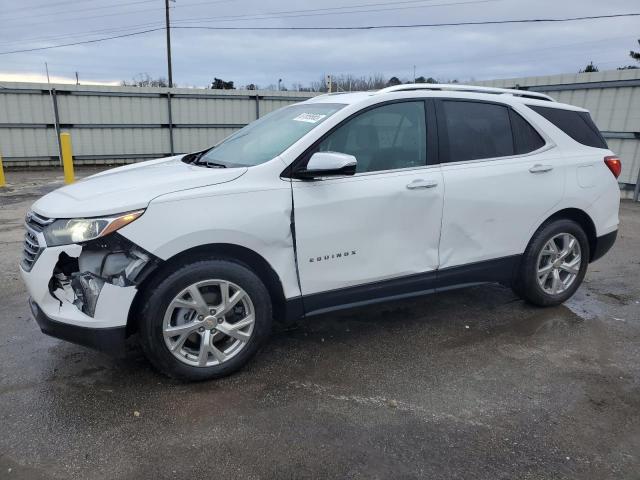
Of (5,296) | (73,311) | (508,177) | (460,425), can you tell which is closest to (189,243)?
(73,311)

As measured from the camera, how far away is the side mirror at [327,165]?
318 centimetres

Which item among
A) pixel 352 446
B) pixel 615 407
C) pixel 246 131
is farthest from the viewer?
pixel 246 131

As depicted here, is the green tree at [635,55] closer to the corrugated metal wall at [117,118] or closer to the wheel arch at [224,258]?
the corrugated metal wall at [117,118]

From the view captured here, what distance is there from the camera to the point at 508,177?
4031 millimetres

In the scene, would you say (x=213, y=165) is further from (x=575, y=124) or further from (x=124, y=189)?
(x=575, y=124)

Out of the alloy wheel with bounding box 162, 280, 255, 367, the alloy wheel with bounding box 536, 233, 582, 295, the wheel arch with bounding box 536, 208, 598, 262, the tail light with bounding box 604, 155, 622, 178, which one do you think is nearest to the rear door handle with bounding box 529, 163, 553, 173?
the wheel arch with bounding box 536, 208, 598, 262

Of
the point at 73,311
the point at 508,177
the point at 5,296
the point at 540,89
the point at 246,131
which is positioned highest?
the point at 540,89

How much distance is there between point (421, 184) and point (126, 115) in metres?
13.4

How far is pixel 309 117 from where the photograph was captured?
12.3 ft

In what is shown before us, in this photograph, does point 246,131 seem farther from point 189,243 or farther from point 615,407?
point 615,407

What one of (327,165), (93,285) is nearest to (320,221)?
(327,165)

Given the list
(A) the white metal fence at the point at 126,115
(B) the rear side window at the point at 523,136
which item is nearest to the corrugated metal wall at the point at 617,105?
(A) the white metal fence at the point at 126,115

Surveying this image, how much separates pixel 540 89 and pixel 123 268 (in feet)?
37.4

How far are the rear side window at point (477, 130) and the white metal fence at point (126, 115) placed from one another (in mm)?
8095
